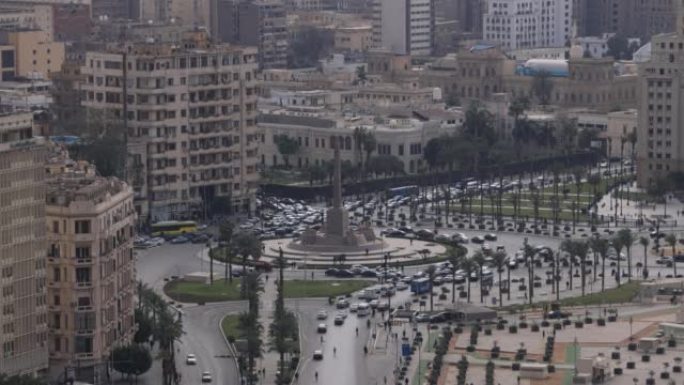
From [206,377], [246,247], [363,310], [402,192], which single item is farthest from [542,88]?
[206,377]

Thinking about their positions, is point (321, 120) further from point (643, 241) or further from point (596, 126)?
point (643, 241)

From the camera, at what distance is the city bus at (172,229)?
11831 centimetres

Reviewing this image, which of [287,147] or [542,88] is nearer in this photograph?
[287,147]

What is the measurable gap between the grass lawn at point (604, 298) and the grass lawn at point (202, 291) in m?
9.73

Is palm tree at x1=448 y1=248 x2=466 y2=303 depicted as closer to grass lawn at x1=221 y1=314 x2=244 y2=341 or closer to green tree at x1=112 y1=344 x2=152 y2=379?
grass lawn at x1=221 y1=314 x2=244 y2=341

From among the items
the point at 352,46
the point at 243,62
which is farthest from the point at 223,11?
the point at 243,62

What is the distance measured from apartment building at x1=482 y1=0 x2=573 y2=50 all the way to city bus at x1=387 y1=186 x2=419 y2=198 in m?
59.9

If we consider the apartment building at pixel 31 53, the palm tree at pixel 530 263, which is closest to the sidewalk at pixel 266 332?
the palm tree at pixel 530 263

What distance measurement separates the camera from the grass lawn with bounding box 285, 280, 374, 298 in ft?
340

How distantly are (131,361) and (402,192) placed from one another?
46413 millimetres

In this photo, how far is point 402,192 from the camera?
133 m

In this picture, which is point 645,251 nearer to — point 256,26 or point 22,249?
point 22,249

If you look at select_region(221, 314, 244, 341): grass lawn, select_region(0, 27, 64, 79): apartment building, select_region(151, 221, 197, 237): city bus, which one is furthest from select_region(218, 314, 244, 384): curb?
select_region(0, 27, 64, 79): apartment building

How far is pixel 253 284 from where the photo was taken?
3878 inches
